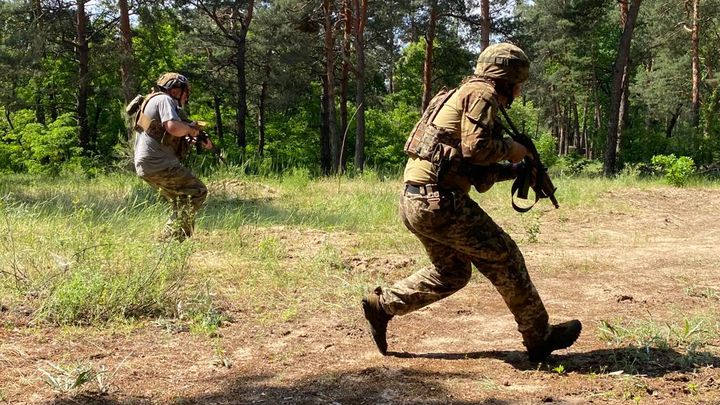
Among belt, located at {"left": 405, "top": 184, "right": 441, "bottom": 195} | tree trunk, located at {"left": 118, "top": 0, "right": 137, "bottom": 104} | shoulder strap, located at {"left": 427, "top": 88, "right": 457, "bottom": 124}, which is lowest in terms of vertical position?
belt, located at {"left": 405, "top": 184, "right": 441, "bottom": 195}

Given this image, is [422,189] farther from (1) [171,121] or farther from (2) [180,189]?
(2) [180,189]

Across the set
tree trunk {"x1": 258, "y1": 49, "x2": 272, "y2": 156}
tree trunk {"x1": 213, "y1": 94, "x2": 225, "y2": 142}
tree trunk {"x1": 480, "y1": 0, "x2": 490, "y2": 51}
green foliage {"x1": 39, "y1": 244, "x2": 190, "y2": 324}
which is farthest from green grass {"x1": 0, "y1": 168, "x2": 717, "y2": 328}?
tree trunk {"x1": 213, "y1": 94, "x2": 225, "y2": 142}

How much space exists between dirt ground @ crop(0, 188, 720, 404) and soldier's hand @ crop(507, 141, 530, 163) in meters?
1.15

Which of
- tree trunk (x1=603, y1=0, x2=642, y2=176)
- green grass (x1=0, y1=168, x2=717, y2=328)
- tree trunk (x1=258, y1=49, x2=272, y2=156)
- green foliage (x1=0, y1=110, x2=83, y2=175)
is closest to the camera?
green grass (x1=0, y1=168, x2=717, y2=328)

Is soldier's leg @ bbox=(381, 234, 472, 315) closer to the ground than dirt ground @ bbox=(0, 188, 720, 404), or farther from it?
farther from it

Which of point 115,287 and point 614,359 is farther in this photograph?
point 115,287

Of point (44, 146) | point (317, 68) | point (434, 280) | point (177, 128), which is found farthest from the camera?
point (317, 68)

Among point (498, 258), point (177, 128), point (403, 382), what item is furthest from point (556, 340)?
point (177, 128)

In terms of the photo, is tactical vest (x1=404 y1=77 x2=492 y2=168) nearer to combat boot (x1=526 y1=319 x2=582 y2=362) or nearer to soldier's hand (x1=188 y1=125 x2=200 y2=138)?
combat boot (x1=526 y1=319 x2=582 y2=362)

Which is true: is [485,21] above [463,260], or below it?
above

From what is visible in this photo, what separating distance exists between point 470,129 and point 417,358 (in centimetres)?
137

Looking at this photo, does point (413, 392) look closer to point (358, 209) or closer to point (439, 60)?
point (358, 209)

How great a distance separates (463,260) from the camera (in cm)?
339

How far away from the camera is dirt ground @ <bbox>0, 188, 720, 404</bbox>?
9.57ft
